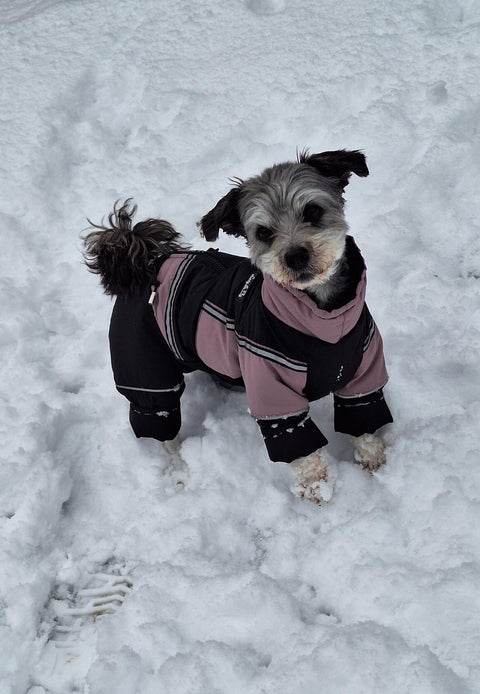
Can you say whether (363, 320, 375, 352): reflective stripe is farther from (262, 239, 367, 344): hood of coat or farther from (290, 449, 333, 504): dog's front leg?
(290, 449, 333, 504): dog's front leg

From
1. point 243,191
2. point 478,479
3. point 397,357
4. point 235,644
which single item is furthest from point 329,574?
point 243,191

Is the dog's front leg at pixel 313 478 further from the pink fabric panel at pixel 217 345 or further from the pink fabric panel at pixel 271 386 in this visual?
the pink fabric panel at pixel 217 345

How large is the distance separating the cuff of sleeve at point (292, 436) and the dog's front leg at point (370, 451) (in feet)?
1.39

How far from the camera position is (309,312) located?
9.88 feet

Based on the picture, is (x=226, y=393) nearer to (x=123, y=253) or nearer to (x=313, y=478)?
(x=313, y=478)

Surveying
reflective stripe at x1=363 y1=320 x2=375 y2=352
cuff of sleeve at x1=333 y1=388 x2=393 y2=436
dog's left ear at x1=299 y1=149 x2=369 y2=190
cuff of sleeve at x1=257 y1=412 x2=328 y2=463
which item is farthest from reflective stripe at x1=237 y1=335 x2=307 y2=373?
dog's left ear at x1=299 y1=149 x2=369 y2=190

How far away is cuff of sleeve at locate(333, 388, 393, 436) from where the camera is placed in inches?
138

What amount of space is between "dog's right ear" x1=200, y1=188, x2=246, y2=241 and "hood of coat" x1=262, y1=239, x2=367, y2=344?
1.48 ft

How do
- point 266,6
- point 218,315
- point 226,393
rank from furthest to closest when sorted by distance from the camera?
point 266,6
point 226,393
point 218,315

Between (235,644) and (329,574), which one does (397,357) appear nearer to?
(329,574)

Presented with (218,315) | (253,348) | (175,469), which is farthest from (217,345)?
(175,469)

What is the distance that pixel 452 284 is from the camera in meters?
4.29

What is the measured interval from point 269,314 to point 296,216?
556 millimetres

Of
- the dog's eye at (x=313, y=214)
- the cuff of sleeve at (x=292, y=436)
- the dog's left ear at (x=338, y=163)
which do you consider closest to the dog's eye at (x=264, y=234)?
the dog's eye at (x=313, y=214)
